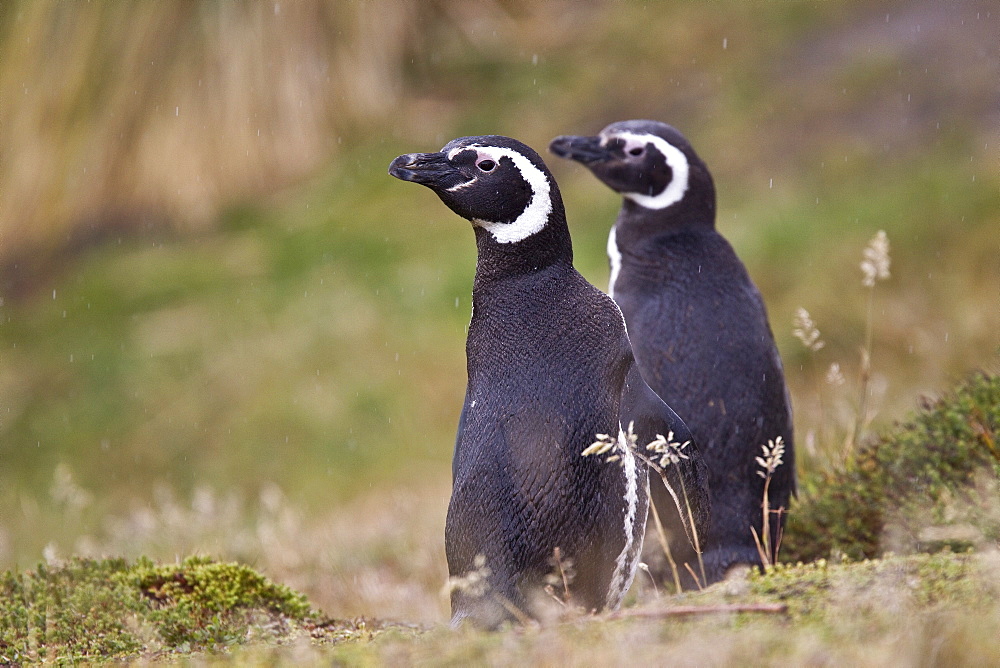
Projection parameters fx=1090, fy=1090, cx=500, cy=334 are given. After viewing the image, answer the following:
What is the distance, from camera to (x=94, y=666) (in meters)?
2.69

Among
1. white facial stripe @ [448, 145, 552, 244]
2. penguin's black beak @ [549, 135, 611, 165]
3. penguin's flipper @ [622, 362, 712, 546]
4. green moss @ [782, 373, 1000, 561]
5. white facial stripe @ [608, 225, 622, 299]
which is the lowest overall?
green moss @ [782, 373, 1000, 561]

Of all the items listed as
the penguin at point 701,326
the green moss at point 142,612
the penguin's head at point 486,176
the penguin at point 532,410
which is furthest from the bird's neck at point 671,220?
the green moss at point 142,612

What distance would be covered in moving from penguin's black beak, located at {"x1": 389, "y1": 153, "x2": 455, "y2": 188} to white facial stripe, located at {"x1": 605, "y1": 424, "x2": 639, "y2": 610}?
0.84m

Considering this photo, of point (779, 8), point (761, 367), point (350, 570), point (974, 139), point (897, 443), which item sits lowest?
point (350, 570)

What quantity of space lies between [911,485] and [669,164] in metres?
1.42

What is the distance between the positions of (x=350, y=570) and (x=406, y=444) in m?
3.11

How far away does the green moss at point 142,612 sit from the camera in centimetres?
318

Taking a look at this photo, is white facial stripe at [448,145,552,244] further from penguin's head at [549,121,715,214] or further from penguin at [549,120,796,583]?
penguin's head at [549,121,715,214]

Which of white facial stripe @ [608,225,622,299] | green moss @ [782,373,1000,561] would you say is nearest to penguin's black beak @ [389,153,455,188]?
white facial stripe @ [608,225,622,299]

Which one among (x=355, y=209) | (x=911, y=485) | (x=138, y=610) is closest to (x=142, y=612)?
(x=138, y=610)

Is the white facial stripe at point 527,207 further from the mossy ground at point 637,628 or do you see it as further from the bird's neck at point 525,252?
the mossy ground at point 637,628

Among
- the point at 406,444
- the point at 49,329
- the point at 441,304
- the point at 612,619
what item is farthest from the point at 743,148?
the point at 612,619

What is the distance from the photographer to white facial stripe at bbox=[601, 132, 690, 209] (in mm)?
3959

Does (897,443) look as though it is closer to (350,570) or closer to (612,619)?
(612,619)
